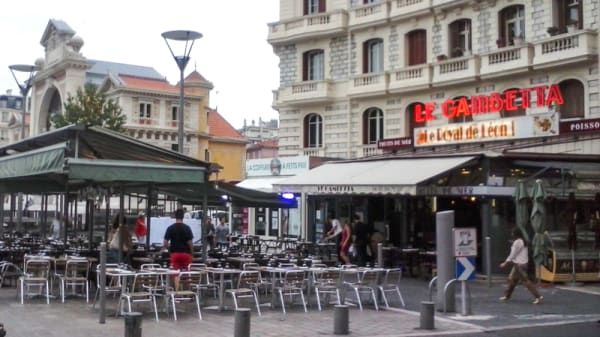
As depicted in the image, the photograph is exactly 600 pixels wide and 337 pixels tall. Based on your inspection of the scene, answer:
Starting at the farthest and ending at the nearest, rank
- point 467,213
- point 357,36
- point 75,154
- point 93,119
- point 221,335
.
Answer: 1. point 93,119
2. point 357,36
3. point 467,213
4. point 75,154
5. point 221,335

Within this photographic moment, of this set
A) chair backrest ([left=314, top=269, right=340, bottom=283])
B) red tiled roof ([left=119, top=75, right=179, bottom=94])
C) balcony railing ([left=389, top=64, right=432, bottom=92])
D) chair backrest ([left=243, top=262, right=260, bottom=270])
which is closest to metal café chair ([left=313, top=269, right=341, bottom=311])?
chair backrest ([left=314, top=269, right=340, bottom=283])

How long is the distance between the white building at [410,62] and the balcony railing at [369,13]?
0.13 feet

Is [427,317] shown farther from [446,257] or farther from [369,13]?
[369,13]

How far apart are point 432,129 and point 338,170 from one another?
3448 mm

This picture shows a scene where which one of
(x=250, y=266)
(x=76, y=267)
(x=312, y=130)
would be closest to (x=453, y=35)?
(x=312, y=130)

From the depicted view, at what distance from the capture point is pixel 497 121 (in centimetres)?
2347

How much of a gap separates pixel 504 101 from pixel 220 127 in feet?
176

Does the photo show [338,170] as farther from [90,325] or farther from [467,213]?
[90,325]

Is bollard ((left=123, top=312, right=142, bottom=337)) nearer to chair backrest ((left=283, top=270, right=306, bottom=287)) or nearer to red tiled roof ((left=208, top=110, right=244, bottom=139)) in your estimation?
chair backrest ((left=283, top=270, right=306, bottom=287))

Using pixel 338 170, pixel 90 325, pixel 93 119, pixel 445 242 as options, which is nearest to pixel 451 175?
pixel 338 170

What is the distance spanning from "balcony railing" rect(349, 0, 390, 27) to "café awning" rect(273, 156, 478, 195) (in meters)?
6.74

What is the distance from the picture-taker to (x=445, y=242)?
14.0 m

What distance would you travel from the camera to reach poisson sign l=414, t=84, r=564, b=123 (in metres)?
24.0

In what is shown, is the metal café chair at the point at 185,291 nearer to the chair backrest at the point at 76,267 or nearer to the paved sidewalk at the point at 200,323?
the paved sidewalk at the point at 200,323
